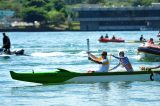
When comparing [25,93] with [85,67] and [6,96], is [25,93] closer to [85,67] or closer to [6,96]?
[6,96]

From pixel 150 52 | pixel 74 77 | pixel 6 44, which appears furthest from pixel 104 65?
pixel 6 44

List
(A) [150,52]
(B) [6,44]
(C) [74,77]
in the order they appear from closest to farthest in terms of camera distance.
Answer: (C) [74,77]
(A) [150,52]
(B) [6,44]

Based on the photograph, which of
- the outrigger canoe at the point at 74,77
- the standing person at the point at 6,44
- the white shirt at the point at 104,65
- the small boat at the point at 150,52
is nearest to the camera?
the outrigger canoe at the point at 74,77

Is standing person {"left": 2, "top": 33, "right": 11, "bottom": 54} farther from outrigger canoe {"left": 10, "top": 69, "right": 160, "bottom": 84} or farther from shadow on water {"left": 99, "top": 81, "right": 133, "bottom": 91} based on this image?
shadow on water {"left": 99, "top": 81, "right": 133, "bottom": 91}

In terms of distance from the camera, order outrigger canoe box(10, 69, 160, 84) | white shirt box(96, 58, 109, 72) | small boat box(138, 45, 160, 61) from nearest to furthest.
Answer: outrigger canoe box(10, 69, 160, 84) → white shirt box(96, 58, 109, 72) → small boat box(138, 45, 160, 61)

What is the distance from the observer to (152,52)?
5172cm

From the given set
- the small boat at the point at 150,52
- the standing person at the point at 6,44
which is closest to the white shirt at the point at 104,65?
the small boat at the point at 150,52

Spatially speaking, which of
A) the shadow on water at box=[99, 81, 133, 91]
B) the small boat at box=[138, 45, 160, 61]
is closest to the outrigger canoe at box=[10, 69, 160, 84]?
the shadow on water at box=[99, 81, 133, 91]

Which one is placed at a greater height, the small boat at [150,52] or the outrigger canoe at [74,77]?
the outrigger canoe at [74,77]

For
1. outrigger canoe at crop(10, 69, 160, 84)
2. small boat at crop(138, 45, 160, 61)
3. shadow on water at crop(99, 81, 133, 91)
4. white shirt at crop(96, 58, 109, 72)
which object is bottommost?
small boat at crop(138, 45, 160, 61)

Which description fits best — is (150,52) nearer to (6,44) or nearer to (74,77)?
(6,44)

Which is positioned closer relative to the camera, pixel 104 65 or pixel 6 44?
pixel 104 65

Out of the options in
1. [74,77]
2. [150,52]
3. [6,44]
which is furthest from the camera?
[6,44]

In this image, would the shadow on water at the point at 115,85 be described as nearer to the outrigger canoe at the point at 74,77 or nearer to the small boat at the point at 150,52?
the outrigger canoe at the point at 74,77
